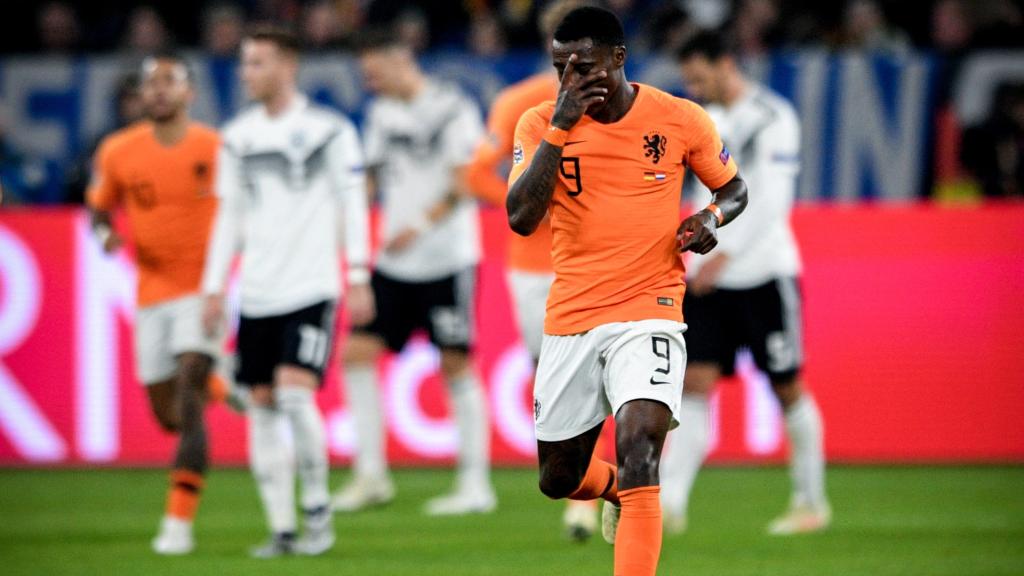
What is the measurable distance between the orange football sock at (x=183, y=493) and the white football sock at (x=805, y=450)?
3.20 metres

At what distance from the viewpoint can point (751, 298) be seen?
28.2 ft

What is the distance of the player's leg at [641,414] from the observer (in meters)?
5.58

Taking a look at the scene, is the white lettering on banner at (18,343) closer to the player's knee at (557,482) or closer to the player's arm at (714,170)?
the player's knee at (557,482)

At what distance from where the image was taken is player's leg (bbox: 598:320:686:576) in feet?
18.3

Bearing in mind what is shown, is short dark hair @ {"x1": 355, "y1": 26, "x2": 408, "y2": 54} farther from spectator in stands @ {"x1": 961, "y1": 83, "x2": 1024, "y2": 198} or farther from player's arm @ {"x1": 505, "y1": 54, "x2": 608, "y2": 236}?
spectator in stands @ {"x1": 961, "y1": 83, "x2": 1024, "y2": 198}

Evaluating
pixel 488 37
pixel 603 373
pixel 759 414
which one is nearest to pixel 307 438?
pixel 603 373

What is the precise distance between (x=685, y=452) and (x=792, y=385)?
69 centimetres

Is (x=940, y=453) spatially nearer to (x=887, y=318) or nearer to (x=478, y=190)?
(x=887, y=318)

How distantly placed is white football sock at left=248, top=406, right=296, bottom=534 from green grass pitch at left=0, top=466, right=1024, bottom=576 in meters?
0.28

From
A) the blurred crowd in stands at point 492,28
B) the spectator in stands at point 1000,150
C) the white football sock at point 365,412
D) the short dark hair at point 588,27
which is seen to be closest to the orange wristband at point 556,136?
the short dark hair at point 588,27

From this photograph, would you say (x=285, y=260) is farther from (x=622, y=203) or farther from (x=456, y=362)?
(x=622, y=203)

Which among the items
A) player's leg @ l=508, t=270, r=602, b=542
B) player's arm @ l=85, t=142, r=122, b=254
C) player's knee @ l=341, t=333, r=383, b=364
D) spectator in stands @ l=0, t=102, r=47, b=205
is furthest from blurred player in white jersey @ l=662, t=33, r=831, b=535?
spectator in stands @ l=0, t=102, r=47, b=205

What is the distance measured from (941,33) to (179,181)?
26.3ft

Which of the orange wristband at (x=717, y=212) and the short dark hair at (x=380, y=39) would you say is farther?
the short dark hair at (x=380, y=39)
